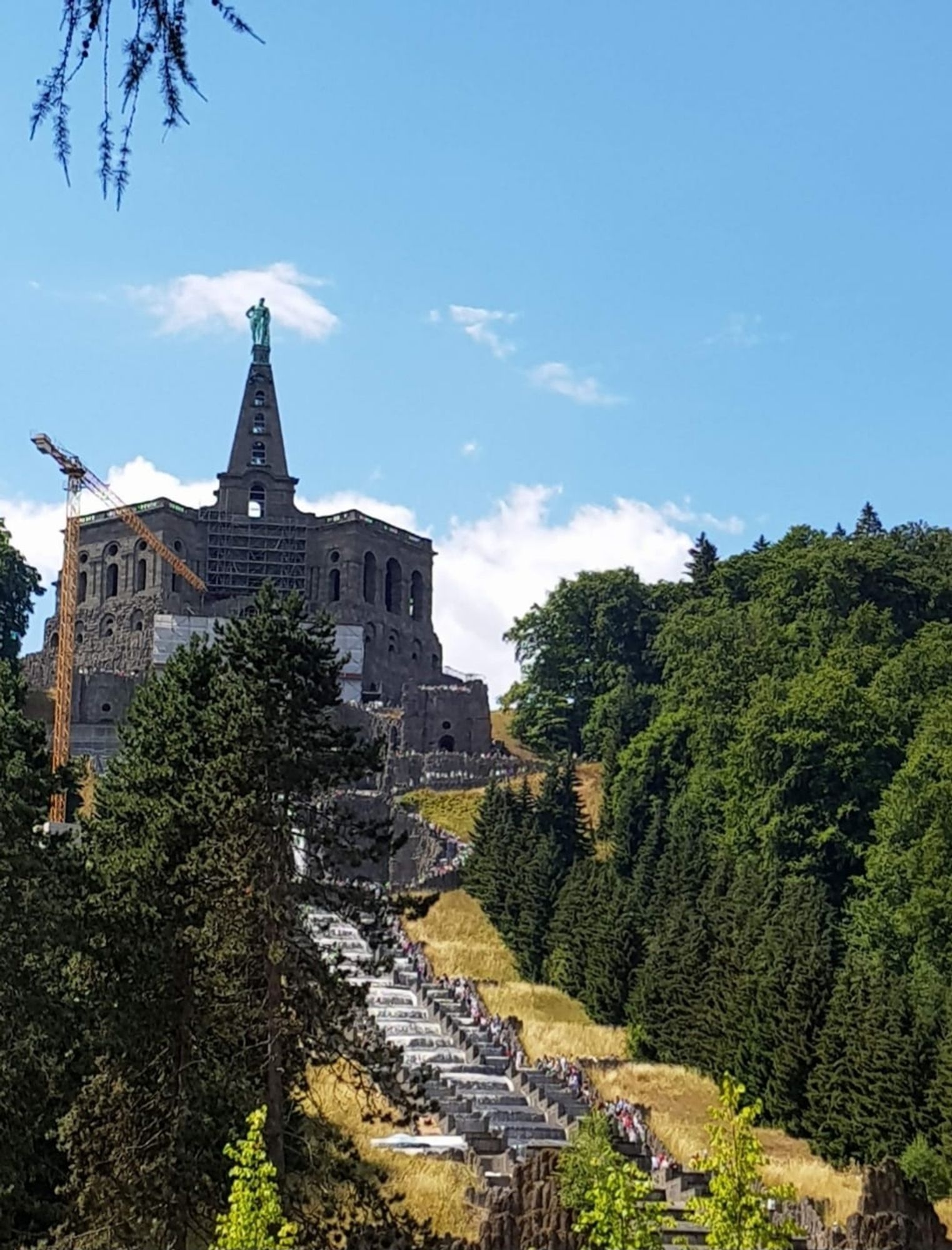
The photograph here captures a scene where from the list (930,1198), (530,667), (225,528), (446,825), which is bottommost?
(930,1198)

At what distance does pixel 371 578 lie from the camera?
110 metres

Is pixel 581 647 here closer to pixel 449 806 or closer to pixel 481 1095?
pixel 449 806

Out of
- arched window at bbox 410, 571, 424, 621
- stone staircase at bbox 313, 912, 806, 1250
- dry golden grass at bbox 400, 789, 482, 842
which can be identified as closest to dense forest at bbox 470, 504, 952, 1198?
dry golden grass at bbox 400, 789, 482, 842

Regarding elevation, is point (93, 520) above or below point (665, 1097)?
above

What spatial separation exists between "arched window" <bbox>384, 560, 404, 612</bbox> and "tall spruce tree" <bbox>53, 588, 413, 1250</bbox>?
78.8m

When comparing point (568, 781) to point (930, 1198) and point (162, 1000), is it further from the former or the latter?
point (162, 1000)

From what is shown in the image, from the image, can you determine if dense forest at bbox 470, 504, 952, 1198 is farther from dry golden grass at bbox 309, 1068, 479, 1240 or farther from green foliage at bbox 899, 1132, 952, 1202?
dry golden grass at bbox 309, 1068, 479, 1240

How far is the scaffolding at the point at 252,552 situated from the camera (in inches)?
4304

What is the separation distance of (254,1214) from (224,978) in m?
7.94

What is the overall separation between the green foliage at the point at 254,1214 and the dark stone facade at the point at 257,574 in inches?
3170

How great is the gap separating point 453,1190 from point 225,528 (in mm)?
80940

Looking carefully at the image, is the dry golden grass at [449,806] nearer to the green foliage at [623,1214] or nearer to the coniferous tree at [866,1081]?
the coniferous tree at [866,1081]

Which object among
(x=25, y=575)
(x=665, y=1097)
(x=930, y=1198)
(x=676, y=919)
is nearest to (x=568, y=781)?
(x=676, y=919)

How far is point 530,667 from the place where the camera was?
346 ft
